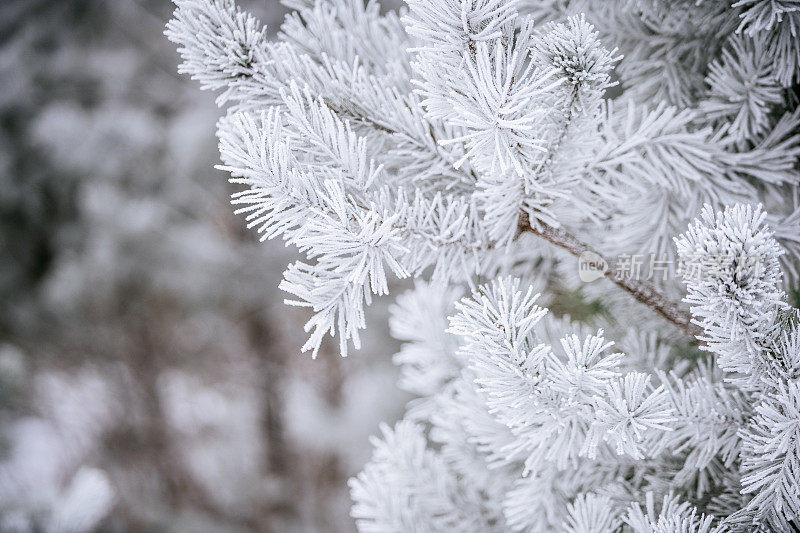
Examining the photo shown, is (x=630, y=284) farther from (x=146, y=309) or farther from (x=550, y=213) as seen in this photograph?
(x=146, y=309)

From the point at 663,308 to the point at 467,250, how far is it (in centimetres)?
23

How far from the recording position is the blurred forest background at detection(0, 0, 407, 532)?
2492mm

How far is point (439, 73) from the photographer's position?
40 cm

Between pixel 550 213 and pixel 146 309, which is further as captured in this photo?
pixel 146 309

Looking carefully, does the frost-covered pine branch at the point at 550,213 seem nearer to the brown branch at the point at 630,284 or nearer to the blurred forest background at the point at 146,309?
the brown branch at the point at 630,284

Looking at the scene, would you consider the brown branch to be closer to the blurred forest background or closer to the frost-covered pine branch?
the frost-covered pine branch

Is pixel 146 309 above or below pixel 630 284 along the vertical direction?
above

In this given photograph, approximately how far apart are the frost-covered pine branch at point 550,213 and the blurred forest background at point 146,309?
191 cm

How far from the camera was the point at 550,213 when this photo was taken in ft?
1.60

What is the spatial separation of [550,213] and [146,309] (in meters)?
2.95

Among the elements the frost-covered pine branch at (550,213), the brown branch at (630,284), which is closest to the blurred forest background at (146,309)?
the frost-covered pine branch at (550,213)

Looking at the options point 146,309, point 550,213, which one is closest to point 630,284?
point 550,213

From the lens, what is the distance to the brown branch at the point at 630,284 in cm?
52

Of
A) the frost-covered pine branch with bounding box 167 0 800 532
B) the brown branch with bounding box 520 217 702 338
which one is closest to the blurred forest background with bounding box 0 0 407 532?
the frost-covered pine branch with bounding box 167 0 800 532
